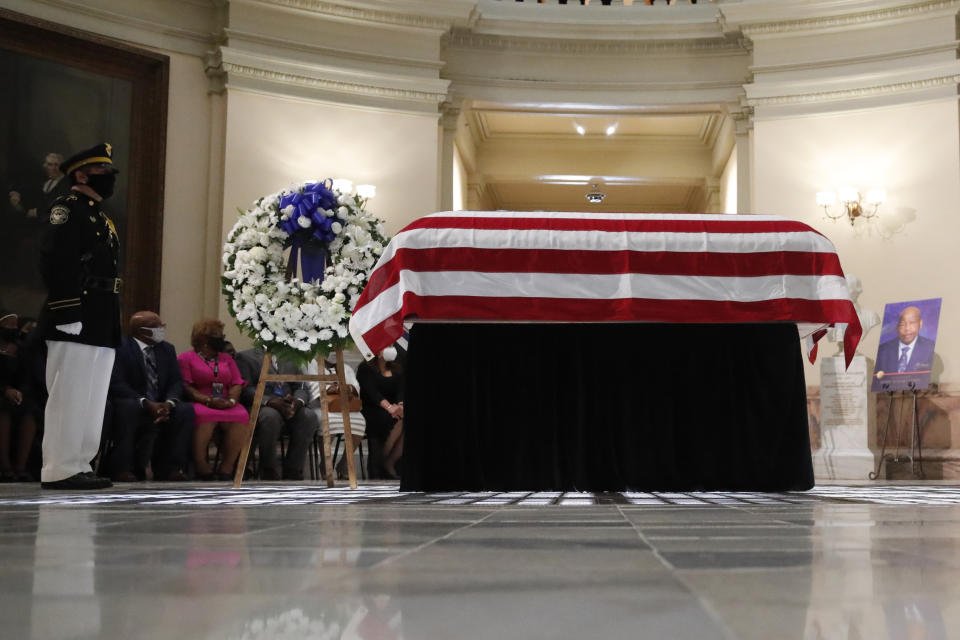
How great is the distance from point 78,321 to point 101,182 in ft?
2.57

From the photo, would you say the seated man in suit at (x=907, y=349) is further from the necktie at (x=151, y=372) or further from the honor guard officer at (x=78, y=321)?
the honor guard officer at (x=78, y=321)

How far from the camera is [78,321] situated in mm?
4980

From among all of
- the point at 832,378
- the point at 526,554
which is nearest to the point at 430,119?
the point at 832,378

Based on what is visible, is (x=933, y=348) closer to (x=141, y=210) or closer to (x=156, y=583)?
(x=141, y=210)

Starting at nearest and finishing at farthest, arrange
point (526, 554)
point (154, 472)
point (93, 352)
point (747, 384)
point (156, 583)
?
point (156, 583) < point (526, 554) < point (747, 384) < point (93, 352) < point (154, 472)

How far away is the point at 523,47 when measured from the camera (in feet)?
36.7

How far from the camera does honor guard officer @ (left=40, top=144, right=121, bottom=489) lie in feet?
16.3

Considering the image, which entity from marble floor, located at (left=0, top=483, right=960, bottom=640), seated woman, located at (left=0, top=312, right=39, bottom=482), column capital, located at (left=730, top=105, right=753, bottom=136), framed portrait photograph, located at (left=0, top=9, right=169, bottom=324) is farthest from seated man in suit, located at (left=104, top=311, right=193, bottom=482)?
column capital, located at (left=730, top=105, right=753, bottom=136)

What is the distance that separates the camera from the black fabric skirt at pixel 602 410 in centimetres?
467

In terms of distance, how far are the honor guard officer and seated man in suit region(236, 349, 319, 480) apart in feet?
7.20

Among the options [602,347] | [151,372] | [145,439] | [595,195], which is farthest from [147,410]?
[595,195]

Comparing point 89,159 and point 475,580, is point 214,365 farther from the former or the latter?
point 475,580

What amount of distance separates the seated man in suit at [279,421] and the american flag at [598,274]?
289 centimetres

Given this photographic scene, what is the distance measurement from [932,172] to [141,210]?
24.3 feet
